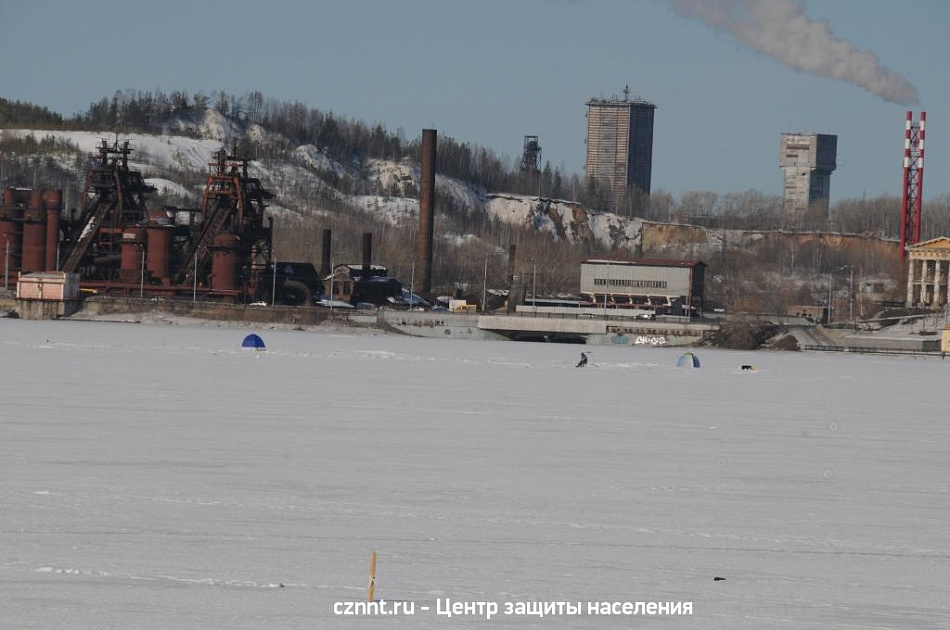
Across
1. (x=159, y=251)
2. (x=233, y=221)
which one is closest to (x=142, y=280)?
(x=159, y=251)

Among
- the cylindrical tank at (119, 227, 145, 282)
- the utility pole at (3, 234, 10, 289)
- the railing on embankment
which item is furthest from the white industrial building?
the utility pole at (3, 234, 10, 289)

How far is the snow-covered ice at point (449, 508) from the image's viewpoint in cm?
1091

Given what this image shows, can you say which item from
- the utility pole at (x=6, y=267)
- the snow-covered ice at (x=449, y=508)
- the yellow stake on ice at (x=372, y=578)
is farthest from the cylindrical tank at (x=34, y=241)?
the yellow stake on ice at (x=372, y=578)

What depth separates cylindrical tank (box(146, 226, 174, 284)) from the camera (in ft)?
A: 310

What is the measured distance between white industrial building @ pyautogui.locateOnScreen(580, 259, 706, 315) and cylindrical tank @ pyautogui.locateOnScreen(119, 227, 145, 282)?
3807 centimetres

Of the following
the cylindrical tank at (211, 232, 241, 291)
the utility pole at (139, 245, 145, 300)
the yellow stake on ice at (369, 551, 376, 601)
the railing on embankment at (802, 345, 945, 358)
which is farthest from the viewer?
the utility pole at (139, 245, 145, 300)

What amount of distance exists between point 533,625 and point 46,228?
9350cm

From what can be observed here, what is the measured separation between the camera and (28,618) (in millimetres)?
9891

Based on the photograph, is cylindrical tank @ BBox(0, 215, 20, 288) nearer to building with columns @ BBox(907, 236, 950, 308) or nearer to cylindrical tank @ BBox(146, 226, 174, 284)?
cylindrical tank @ BBox(146, 226, 174, 284)

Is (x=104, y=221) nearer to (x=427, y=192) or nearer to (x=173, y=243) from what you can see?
(x=173, y=243)

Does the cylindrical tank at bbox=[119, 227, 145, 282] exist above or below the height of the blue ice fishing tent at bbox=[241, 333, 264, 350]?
above

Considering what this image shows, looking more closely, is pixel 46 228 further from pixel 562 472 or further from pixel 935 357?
pixel 562 472

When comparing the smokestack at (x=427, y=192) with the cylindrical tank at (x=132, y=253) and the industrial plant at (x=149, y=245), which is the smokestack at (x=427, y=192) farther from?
the cylindrical tank at (x=132, y=253)

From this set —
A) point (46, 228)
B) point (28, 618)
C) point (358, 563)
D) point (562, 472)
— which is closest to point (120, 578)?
point (28, 618)
